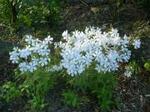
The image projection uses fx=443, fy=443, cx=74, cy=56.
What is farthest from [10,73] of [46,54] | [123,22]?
[123,22]

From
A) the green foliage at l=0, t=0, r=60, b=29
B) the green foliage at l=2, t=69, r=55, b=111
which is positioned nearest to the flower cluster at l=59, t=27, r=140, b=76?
the green foliage at l=2, t=69, r=55, b=111

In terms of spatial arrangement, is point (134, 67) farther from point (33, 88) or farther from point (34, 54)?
point (34, 54)

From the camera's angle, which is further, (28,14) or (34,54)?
(28,14)

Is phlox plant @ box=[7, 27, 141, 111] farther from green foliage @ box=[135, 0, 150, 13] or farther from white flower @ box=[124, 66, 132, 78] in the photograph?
green foliage @ box=[135, 0, 150, 13]

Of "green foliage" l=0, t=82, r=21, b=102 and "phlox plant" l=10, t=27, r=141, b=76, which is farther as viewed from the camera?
"green foliage" l=0, t=82, r=21, b=102

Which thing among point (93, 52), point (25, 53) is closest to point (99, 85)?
point (93, 52)

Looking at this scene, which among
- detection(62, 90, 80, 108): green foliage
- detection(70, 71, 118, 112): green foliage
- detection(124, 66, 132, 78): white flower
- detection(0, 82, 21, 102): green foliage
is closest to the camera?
detection(70, 71, 118, 112): green foliage
